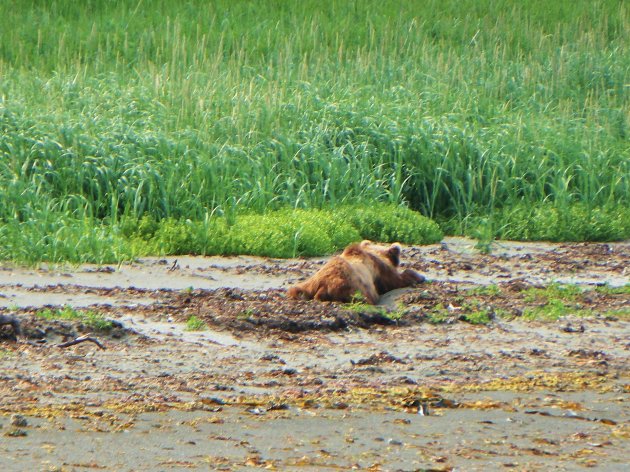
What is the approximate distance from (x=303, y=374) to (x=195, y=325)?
1176 millimetres

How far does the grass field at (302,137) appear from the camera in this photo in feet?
35.4

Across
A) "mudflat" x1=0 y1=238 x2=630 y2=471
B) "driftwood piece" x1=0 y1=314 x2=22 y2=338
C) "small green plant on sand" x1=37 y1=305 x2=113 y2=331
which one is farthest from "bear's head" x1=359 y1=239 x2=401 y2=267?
"driftwood piece" x1=0 y1=314 x2=22 y2=338

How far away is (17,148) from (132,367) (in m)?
5.68

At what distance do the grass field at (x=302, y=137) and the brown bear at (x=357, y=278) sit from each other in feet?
7.00

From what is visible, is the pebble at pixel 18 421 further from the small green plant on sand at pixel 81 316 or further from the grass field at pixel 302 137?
the grass field at pixel 302 137

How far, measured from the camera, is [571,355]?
685cm

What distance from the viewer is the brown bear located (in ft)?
25.9

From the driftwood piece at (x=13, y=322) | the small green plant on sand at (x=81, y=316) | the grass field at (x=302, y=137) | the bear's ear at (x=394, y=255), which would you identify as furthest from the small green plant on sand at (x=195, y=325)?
the grass field at (x=302, y=137)

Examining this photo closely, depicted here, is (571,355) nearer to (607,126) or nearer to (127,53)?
(607,126)

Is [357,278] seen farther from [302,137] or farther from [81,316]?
[302,137]

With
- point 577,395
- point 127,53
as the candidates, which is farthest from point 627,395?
point 127,53

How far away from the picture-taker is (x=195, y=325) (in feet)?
22.8

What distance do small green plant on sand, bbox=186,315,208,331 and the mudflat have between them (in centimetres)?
1

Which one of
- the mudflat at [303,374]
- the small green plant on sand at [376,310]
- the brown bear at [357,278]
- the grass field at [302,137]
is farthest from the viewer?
the grass field at [302,137]
